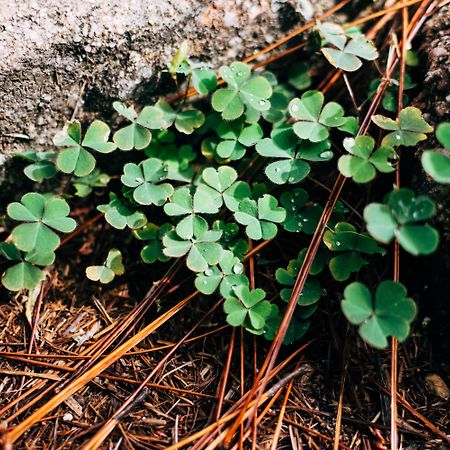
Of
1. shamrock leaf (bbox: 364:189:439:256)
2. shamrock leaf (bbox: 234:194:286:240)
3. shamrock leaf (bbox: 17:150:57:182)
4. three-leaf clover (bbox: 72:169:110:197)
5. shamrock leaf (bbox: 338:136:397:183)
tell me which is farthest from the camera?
three-leaf clover (bbox: 72:169:110:197)

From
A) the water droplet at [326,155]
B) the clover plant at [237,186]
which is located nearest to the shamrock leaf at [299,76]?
the clover plant at [237,186]

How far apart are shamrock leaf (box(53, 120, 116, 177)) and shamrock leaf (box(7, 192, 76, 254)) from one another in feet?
0.47

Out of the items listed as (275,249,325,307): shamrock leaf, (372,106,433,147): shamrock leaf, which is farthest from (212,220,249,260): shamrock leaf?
(372,106,433,147): shamrock leaf

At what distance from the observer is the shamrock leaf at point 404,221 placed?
4.34 feet

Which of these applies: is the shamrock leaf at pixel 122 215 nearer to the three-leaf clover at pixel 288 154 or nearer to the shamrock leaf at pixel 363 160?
the three-leaf clover at pixel 288 154

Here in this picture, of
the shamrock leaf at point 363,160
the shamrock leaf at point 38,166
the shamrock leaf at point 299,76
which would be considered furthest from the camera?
the shamrock leaf at point 299,76

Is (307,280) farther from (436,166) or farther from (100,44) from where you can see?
(100,44)

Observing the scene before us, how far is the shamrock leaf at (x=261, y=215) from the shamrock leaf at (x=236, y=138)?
0.24 metres

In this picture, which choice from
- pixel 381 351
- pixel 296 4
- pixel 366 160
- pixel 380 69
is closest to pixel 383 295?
pixel 381 351

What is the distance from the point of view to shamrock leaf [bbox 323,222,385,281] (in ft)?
5.16

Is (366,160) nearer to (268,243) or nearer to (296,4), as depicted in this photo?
(268,243)

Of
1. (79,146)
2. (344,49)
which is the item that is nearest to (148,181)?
(79,146)

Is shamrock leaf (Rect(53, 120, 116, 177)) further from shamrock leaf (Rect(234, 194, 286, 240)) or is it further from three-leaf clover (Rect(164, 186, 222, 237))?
shamrock leaf (Rect(234, 194, 286, 240))

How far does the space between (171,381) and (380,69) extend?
4.83ft
